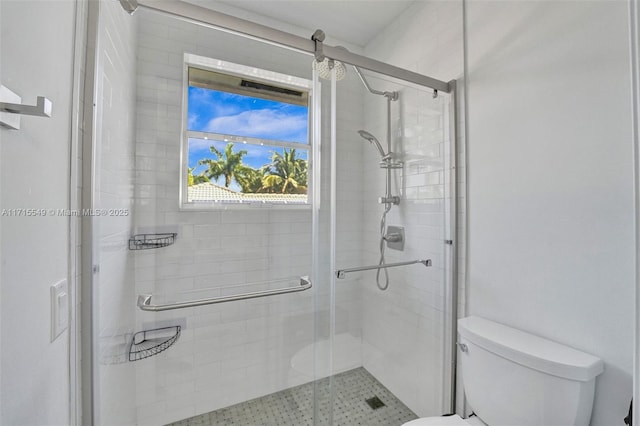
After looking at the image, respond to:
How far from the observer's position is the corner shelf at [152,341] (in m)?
1.40

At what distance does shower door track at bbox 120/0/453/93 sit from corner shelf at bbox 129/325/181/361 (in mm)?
1468

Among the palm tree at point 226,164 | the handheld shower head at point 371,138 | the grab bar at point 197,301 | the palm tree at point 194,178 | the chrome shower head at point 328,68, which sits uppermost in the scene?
the chrome shower head at point 328,68

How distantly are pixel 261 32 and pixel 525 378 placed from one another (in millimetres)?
1767

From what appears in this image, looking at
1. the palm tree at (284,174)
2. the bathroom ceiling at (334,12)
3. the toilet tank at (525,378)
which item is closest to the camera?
the toilet tank at (525,378)

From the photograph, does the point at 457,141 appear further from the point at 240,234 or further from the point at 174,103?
the point at 174,103

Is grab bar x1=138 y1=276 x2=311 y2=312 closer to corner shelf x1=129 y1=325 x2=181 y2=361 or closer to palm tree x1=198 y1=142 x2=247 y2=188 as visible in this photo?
corner shelf x1=129 y1=325 x2=181 y2=361

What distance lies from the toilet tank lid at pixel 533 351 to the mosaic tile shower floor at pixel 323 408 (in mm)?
640

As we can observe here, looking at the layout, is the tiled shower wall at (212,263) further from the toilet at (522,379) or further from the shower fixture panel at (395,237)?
the toilet at (522,379)

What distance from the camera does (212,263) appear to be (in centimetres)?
157

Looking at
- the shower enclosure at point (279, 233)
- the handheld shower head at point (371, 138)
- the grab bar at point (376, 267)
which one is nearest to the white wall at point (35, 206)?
the shower enclosure at point (279, 233)

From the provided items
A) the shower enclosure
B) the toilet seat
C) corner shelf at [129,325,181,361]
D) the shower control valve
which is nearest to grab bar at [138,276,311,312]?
the shower enclosure

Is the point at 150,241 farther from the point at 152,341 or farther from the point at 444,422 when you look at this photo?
the point at 444,422

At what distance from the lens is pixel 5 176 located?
540 millimetres

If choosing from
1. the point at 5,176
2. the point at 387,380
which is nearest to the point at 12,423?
the point at 5,176
